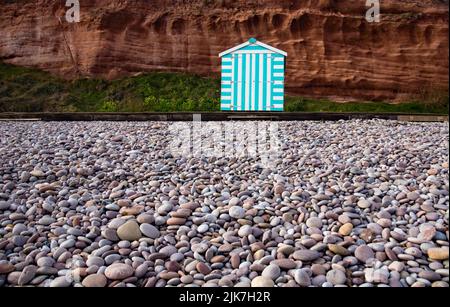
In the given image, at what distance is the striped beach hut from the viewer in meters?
5.98

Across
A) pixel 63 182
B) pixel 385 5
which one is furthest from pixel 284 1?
pixel 63 182

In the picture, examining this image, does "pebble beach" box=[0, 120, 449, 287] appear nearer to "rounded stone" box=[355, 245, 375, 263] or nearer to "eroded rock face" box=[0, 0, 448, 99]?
"rounded stone" box=[355, 245, 375, 263]

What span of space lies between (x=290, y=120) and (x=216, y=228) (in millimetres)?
4266

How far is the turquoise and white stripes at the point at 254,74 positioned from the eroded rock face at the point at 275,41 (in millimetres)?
8867

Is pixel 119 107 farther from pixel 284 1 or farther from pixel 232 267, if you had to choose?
pixel 232 267

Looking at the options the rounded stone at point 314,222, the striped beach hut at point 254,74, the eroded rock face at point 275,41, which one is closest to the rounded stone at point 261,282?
the rounded stone at point 314,222

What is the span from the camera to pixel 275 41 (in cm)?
1526

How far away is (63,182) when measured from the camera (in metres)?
2.79

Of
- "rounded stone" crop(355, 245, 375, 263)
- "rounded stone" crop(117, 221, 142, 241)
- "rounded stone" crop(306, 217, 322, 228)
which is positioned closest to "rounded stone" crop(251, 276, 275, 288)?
"rounded stone" crop(355, 245, 375, 263)

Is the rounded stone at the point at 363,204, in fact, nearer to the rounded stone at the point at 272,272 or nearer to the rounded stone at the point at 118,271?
the rounded stone at the point at 272,272

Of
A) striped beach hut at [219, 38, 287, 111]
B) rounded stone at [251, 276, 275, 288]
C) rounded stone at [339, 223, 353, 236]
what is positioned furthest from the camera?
Result: striped beach hut at [219, 38, 287, 111]

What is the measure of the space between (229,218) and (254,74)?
421cm

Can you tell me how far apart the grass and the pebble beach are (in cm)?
730

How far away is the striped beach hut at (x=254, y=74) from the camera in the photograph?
19.6 feet
